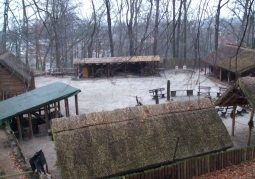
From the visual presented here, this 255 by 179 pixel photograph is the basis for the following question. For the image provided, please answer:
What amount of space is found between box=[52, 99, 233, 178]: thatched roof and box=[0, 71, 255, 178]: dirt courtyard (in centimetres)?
156

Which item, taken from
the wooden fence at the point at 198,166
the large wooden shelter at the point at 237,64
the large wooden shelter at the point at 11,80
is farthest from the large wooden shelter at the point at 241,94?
the large wooden shelter at the point at 11,80

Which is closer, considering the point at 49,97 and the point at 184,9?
the point at 184,9

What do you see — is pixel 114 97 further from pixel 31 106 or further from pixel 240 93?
pixel 240 93

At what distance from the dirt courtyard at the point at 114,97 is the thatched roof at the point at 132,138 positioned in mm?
1560

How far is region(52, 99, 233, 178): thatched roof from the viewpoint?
8750mm

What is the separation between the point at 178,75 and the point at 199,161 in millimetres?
24341

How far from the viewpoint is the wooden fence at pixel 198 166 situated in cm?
836

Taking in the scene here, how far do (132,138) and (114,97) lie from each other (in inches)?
527

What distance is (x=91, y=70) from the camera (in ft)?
109

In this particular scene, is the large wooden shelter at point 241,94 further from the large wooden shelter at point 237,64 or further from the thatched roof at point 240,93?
the large wooden shelter at point 237,64

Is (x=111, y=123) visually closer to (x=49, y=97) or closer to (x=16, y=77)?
(x=49, y=97)

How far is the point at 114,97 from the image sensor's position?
22781 mm

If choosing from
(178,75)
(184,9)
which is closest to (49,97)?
(184,9)

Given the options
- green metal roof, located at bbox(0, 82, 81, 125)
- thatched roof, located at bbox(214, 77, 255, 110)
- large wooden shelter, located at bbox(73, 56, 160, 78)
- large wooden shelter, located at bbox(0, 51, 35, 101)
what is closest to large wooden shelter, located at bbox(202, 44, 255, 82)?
large wooden shelter, located at bbox(73, 56, 160, 78)
